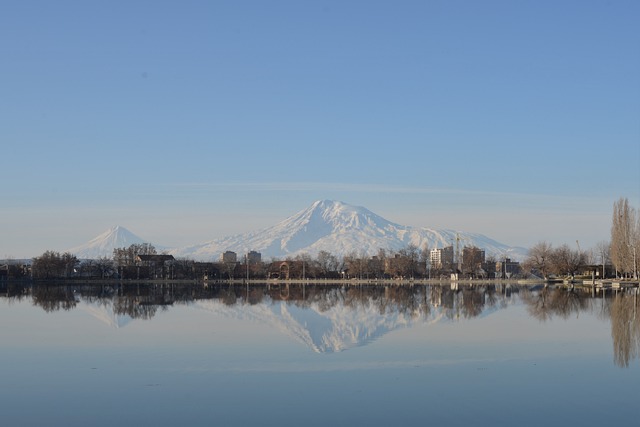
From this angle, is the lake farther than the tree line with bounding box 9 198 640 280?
No

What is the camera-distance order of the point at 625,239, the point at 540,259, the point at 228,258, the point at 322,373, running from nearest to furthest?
the point at 322,373 → the point at 625,239 → the point at 540,259 → the point at 228,258

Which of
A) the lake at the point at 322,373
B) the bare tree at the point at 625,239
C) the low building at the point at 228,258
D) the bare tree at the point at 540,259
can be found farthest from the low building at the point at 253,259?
the lake at the point at 322,373

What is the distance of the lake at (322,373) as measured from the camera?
10719 mm

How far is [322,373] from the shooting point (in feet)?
45.9

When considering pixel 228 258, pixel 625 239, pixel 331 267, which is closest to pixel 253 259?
pixel 228 258

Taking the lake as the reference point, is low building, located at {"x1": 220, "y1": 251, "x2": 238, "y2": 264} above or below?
above

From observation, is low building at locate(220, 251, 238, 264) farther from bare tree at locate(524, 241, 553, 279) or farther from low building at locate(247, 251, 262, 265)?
bare tree at locate(524, 241, 553, 279)

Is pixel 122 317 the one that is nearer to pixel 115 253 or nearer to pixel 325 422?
pixel 325 422

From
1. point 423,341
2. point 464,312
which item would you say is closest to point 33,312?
point 464,312

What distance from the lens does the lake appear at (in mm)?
10719

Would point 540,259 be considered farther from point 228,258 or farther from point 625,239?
point 228,258

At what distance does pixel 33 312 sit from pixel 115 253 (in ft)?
286

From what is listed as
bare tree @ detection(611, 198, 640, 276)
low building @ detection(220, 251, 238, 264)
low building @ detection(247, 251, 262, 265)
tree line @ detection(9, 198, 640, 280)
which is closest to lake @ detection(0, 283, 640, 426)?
bare tree @ detection(611, 198, 640, 276)

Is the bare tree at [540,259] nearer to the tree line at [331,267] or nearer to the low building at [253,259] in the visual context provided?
the tree line at [331,267]
